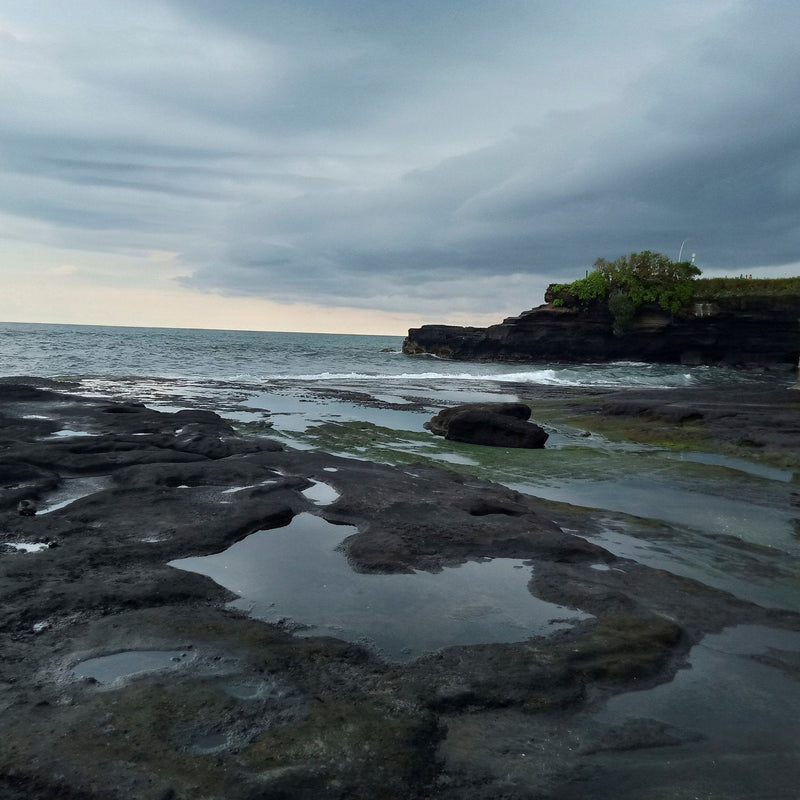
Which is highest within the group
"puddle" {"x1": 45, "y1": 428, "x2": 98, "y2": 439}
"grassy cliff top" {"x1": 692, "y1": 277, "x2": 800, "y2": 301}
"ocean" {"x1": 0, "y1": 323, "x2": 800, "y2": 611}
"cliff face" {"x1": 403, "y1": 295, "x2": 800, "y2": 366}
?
"grassy cliff top" {"x1": 692, "y1": 277, "x2": 800, "y2": 301}

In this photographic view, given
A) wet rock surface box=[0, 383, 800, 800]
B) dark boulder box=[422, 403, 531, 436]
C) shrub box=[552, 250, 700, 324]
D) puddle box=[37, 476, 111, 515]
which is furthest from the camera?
shrub box=[552, 250, 700, 324]

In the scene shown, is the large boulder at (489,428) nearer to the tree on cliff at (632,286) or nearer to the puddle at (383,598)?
the puddle at (383,598)

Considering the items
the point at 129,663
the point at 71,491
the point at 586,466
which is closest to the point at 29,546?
the point at 71,491

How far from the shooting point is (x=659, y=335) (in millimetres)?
54188

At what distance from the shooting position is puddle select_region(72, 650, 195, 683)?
12.0ft

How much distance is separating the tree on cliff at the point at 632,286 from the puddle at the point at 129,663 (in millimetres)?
54290

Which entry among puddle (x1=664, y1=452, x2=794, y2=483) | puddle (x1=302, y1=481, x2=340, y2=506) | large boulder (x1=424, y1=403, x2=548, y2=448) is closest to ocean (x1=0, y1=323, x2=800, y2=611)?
puddle (x1=664, y1=452, x2=794, y2=483)

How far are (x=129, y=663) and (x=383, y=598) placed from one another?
195cm

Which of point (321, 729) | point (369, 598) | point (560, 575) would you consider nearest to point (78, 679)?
point (321, 729)

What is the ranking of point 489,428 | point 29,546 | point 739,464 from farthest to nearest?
point 489,428 < point 739,464 < point 29,546

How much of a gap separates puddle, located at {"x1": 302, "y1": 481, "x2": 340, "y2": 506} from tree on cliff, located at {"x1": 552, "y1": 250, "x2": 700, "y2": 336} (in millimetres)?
49847

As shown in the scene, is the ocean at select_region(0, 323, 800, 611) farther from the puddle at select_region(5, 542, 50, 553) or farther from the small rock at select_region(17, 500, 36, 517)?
the small rock at select_region(17, 500, 36, 517)

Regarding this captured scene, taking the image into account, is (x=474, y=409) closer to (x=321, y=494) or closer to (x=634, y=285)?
(x=321, y=494)

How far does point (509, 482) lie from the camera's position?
10547mm
